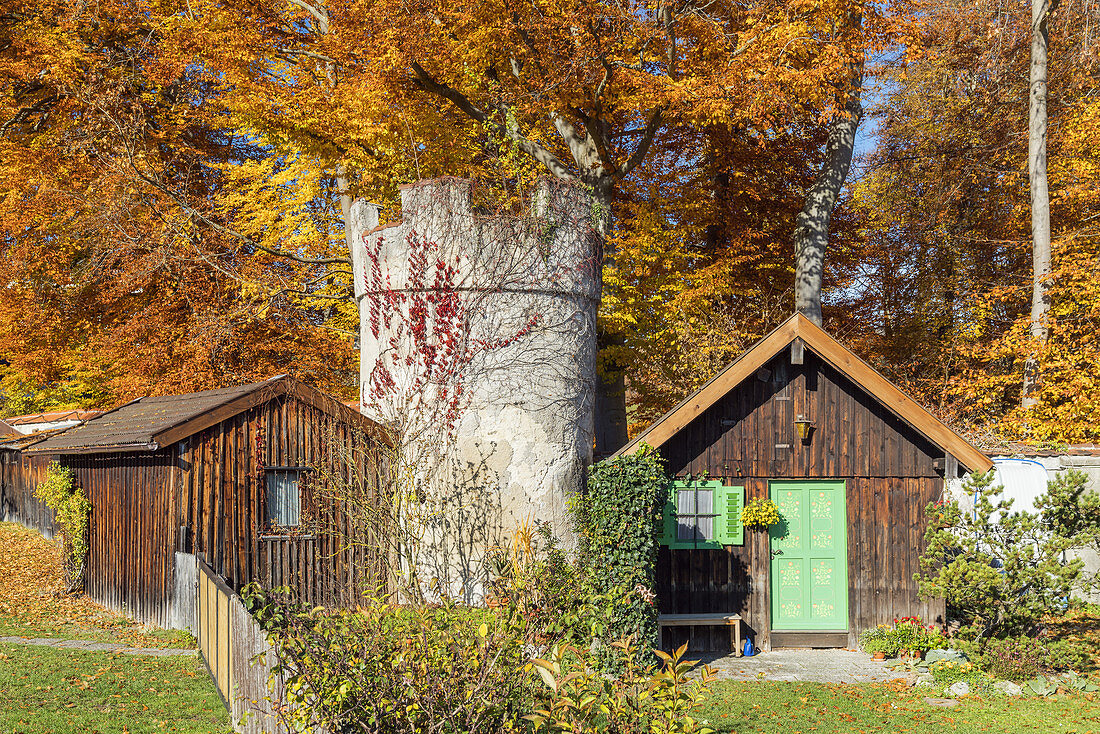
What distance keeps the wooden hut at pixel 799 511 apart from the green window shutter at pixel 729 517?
1cm

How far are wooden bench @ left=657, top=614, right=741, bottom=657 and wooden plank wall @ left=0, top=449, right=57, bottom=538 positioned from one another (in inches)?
678

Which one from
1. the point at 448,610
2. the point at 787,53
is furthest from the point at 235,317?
the point at 448,610

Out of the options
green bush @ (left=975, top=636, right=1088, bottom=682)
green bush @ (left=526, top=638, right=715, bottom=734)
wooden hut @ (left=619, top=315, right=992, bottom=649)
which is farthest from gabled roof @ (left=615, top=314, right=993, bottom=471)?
green bush @ (left=526, top=638, right=715, bottom=734)

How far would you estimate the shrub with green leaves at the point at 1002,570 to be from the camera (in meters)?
9.99

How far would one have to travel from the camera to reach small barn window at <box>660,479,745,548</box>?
37.7 feet

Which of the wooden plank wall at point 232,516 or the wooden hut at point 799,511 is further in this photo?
the wooden plank wall at point 232,516

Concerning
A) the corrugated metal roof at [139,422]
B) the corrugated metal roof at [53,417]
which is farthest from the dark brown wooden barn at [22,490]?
the corrugated metal roof at [139,422]

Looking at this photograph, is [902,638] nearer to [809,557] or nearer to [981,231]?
[809,557]

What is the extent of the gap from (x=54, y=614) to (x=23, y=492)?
56.2 ft

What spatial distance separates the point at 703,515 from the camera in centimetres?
1153

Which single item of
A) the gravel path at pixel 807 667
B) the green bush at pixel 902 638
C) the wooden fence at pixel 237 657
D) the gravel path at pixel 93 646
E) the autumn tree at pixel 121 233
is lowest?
the gravel path at pixel 807 667

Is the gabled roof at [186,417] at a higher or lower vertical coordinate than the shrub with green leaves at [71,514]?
higher

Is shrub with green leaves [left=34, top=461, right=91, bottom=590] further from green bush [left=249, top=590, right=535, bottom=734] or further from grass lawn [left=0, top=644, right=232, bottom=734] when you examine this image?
green bush [left=249, top=590, right=535, bottom=734]

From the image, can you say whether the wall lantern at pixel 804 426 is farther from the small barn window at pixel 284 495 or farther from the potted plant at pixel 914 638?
the small barn window at pixel 284 495
